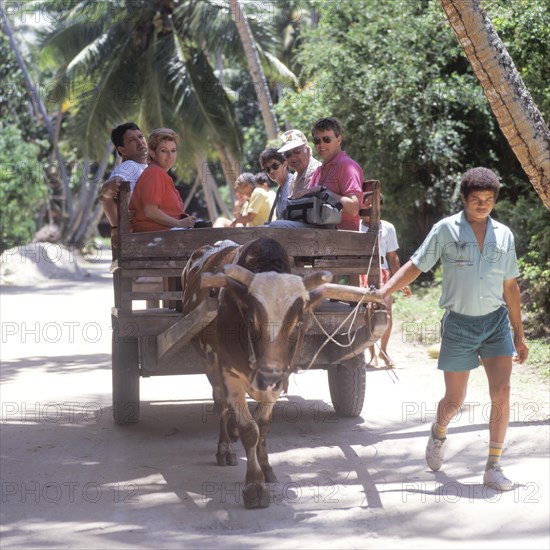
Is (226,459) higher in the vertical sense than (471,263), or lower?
lower

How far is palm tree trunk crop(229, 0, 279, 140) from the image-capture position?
1745cm

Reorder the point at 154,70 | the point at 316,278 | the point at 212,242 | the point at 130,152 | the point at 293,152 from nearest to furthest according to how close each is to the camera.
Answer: the point at 316,278 → the point at 212,242 → the point at 293,152 → the point at 130,152 → the point at 154,70

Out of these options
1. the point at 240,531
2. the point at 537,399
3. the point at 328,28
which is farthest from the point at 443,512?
the point at 328,28

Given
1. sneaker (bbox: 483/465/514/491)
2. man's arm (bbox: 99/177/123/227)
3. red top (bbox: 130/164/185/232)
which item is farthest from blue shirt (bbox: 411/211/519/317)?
man's arm (bbox: 99/177/123/227)

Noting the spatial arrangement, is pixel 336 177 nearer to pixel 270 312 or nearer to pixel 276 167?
pixel 276 167

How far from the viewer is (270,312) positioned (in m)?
5.22

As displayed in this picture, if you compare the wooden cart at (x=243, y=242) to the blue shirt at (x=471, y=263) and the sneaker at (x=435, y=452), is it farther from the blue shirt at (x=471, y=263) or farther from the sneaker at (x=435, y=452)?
the sneaker at (x=435, y=452)

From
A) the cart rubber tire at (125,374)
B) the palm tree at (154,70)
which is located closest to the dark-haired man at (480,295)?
the cart rubber tire at (125,374)

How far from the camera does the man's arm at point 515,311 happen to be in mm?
5957

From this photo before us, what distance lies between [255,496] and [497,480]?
166 cm

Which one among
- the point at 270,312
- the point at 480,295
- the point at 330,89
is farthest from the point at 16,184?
the point at 270,312

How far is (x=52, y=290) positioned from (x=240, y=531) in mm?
20273

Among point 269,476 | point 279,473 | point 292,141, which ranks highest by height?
point 292,141

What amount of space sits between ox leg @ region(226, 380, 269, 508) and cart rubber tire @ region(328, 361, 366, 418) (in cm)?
199
